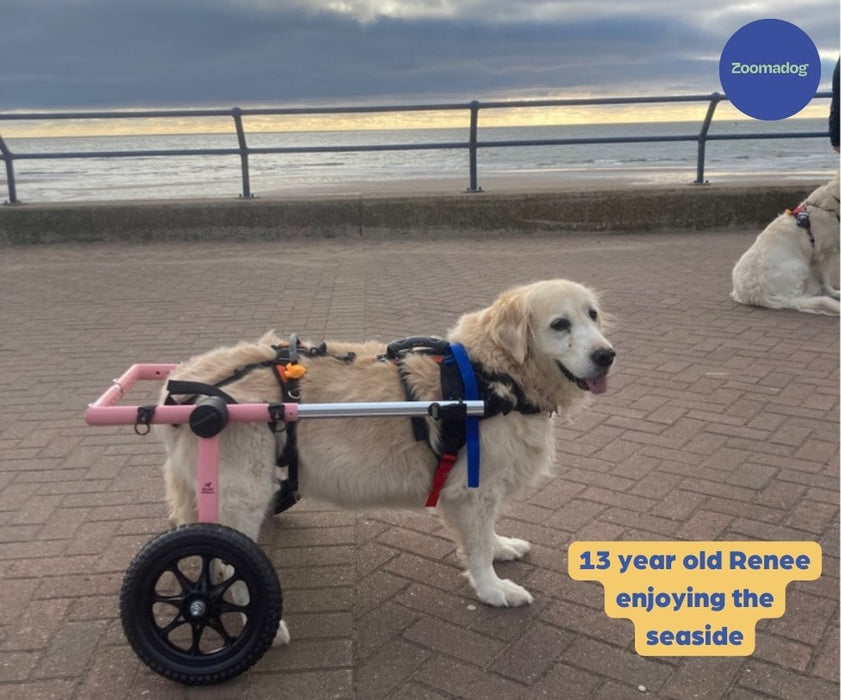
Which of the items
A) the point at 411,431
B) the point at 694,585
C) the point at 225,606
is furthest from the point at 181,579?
the point at 694,585

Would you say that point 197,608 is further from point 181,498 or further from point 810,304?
point 810,304

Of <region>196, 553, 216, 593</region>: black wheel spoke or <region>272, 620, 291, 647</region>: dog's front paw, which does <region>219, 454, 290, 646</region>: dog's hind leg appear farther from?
<region>196, 553, 216, 593</region>: black wheel spoke

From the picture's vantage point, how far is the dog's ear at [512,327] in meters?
3.07

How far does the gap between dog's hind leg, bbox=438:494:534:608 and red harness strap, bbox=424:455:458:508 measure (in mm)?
42

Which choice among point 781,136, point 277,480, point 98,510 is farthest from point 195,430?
point 781,136

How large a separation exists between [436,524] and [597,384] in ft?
4.11

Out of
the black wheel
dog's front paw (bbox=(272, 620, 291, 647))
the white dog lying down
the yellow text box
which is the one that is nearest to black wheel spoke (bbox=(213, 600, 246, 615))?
the black wheel

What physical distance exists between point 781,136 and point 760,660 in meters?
10.7

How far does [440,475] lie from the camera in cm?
305

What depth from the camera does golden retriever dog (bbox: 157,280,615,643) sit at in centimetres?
289

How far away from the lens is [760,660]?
2.79 meters

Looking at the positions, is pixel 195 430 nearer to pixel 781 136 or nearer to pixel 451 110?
pixel 451 110

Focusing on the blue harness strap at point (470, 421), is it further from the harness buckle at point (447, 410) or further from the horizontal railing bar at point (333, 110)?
the horizontal railing bar at point (333, 110)

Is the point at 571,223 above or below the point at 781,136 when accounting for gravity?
below
